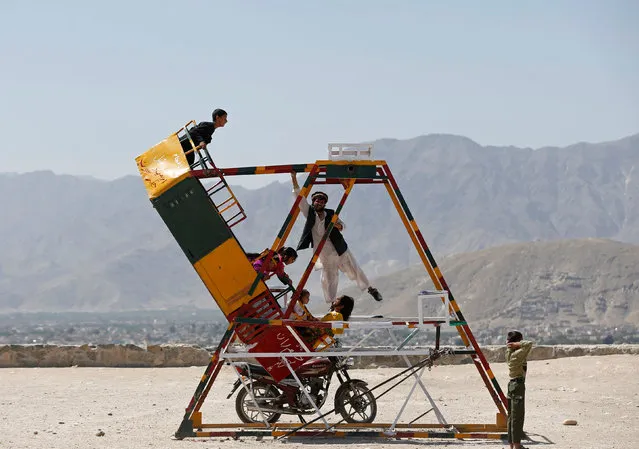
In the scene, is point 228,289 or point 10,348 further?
point 10,348

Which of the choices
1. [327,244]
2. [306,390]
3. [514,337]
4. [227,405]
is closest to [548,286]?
[227,405]

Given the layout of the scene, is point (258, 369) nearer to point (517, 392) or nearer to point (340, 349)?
point (340, 349)

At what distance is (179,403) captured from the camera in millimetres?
19734

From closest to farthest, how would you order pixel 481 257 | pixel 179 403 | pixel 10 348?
pixel 179 403, pixel 10 348, pixel 481 257

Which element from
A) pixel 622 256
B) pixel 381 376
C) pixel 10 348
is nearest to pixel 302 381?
pixel 381 376

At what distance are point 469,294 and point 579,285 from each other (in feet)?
38.9

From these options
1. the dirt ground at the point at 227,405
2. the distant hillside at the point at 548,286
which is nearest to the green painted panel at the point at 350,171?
the dirt ground at the point at 227,405

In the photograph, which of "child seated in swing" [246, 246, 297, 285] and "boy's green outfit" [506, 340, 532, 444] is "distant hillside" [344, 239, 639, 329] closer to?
"child seated in swing" [246, 246, 297, 285]

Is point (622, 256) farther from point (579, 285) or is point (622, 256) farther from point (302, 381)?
point (302, 381)

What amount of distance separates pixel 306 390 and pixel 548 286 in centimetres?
11397

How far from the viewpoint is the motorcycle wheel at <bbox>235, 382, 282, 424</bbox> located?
15711 millimetres

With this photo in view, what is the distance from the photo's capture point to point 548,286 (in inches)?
4978

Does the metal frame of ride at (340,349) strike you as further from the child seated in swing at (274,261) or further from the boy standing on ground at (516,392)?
the boy standing on ground at (516,392)

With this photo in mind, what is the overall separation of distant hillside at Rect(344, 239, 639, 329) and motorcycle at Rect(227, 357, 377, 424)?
334ft
